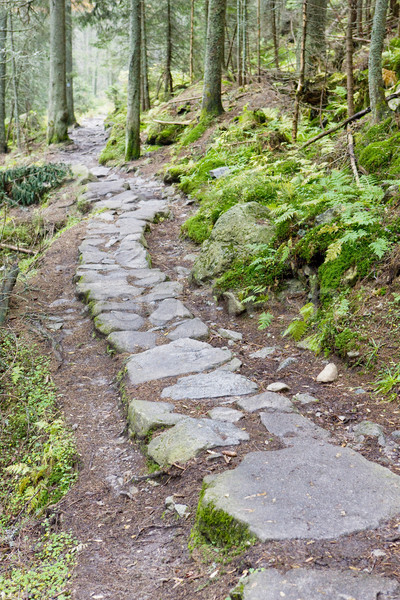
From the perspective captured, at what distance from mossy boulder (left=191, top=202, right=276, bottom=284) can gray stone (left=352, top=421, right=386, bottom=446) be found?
3.26 m

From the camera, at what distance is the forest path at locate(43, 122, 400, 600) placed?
2.29 metres

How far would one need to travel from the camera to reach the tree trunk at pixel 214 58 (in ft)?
39.8

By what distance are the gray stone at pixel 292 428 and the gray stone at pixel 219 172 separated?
6833 millimetres

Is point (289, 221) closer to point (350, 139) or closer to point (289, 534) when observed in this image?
point (350, 139)

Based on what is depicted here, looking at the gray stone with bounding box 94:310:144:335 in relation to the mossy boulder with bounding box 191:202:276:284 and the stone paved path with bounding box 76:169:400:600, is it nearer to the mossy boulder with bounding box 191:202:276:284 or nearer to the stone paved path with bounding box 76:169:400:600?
the stone paved path with bounding box 76:169:400:600

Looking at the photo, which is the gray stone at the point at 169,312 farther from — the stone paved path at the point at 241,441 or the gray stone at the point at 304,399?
the gray stone at the point at 304,399

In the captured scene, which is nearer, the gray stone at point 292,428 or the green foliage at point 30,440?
the gray stone at point 292,428

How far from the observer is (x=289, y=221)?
6125 mm

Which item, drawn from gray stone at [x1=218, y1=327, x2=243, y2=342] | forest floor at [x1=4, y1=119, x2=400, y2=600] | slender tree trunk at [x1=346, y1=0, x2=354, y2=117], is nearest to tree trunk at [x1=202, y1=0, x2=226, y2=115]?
slender tree trunk at [x1=346, y1=0, x2=354, y2=117]

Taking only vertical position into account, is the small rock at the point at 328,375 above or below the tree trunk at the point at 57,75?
below

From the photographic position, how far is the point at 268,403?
3873 mm

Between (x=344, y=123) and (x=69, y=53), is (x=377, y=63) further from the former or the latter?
(x=69, y=53)

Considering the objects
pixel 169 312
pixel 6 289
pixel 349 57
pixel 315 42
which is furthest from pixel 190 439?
pixel 315 42

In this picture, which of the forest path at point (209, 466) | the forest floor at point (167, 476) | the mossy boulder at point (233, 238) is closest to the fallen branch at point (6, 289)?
the forest floor at point (167, 476)
